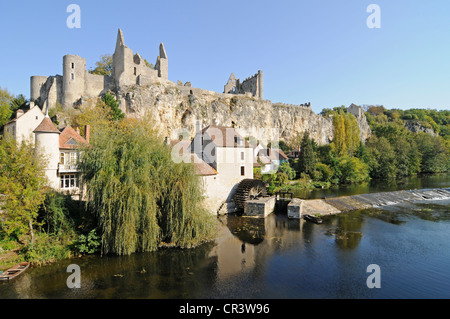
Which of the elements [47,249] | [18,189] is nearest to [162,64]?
[18,189]

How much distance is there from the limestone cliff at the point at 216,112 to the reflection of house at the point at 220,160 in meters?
18.1

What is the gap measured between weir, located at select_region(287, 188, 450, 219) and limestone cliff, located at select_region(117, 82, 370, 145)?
26811 millimetres

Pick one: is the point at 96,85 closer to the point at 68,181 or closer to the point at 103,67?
the point at 103,67

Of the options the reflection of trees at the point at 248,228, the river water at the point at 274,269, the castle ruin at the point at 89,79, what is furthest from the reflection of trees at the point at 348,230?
the castle ruin at the point at 89,79

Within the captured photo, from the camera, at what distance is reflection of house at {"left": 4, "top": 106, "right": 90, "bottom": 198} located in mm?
15664

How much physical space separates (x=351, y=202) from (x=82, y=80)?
38173 mm

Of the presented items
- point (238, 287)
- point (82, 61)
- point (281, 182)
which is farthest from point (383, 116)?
point (238, 287)

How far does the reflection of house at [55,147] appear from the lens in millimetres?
15664

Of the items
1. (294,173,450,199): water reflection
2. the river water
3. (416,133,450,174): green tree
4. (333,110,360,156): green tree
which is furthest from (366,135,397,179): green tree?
the river water

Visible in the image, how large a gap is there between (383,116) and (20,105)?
11687 cm

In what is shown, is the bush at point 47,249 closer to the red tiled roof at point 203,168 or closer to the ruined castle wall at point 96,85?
the red tiled roof at point 203,168

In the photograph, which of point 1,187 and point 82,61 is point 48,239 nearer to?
point 1,187

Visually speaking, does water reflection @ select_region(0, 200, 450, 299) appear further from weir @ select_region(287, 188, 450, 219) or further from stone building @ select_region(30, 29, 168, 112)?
stone building @ select_region(30, 29, 168, 112)

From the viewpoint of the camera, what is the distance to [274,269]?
12.5 metres
